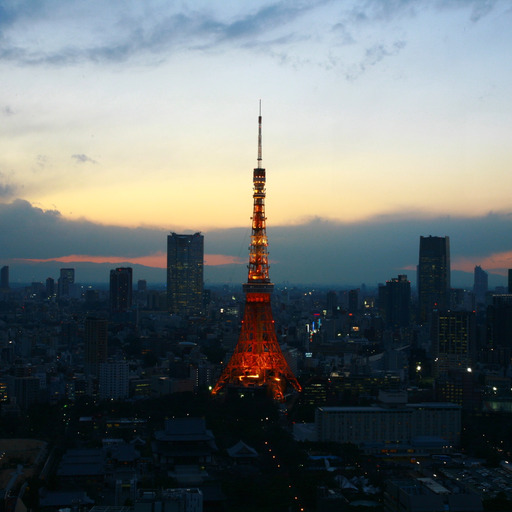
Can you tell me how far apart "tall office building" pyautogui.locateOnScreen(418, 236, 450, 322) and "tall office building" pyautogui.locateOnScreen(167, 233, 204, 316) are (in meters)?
11.4

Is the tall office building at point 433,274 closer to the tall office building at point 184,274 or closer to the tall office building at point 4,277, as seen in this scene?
the tall office building at point 184,274

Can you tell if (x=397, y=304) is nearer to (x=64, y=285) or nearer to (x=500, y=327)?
(x=500, y=327)

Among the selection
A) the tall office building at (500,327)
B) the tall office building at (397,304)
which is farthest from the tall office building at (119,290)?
the tall office building at (500,327)

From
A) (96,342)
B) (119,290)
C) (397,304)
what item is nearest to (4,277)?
(119,290)

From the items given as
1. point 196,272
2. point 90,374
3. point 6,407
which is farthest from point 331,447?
point 196,272

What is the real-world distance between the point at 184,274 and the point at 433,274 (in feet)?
43.2

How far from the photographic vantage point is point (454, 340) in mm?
25906

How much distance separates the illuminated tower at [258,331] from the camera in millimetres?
17688

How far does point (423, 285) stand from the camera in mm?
43969

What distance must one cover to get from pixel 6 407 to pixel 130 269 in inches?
1205

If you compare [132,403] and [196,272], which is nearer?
[132,403]

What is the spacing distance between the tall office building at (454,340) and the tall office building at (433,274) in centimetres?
1547

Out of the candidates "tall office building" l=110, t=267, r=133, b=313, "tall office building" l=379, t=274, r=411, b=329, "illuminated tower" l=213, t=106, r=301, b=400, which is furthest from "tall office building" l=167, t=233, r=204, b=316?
"illuminated tower" l=213, t=106, r=301, b=400

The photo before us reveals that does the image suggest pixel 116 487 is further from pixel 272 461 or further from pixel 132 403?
pixel 132 403
